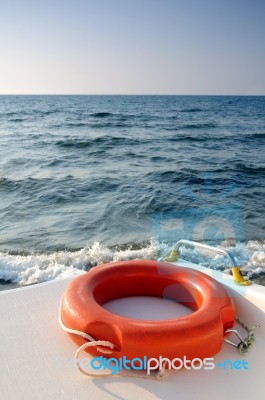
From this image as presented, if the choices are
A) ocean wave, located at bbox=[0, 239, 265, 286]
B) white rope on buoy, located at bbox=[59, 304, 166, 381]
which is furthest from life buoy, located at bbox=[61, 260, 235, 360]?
ocean wave, located at bbox=[0, 239, 265, 286]

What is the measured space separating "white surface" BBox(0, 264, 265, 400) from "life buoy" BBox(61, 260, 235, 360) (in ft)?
0.39

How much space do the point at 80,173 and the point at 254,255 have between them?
6.18 metres

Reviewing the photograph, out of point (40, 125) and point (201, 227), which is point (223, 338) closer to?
point (201, 227)

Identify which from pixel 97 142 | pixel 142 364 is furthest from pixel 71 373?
pixel 97 142

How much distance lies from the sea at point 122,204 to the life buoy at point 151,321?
2.28m

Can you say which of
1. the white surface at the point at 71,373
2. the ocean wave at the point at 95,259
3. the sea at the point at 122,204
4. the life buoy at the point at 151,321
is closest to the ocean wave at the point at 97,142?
the sea at the point at 122,204

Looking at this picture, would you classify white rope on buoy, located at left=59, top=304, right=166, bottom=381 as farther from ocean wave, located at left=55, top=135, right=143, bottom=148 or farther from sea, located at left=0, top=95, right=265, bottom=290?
ocean wave, located at left=55, top=135, right=143, bottom=148

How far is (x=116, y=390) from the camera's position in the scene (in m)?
1.75

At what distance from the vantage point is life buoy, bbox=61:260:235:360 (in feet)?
5.98

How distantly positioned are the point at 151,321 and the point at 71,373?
0.46m

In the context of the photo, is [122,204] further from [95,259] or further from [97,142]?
[97,142]

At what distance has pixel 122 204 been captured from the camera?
25.4ft

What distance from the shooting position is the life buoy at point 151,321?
1.82 meters

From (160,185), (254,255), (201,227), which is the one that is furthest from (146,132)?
(254,255)
